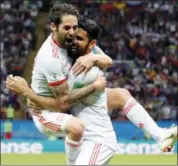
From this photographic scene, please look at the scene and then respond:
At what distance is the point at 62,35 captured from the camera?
6.59 m

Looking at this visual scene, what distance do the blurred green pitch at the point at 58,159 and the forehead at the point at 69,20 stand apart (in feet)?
29.9

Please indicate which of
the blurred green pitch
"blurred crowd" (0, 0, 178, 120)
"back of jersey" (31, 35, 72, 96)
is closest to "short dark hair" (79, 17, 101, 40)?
"back of jersey" (31, 35, 72, 96)

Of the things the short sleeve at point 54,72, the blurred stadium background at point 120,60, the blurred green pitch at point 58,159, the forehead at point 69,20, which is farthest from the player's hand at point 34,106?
the blurred stadium background at point 120,60

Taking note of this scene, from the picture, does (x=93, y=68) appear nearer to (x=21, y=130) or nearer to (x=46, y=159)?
(x=46, y=159)

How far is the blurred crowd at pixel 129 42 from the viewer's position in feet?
75.6

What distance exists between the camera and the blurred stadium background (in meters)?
19.7

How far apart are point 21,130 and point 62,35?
13.5m

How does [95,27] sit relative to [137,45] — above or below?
above

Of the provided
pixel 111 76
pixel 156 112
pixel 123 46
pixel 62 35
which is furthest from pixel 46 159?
pixel 62 35

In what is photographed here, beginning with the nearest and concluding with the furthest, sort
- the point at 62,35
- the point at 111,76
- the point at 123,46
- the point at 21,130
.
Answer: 1. the point at 62,35
2. the point at 21,130
3. the point at 111,76
4. the point at 123,46

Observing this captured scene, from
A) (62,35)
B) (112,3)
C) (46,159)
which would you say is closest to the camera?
(62,35)

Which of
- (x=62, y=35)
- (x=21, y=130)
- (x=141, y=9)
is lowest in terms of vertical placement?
(x=21, y=130)

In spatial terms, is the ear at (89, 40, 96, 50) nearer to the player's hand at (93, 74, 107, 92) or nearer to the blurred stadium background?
the player's hand at (93, 74, 107, 92)

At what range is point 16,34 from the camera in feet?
84.4
